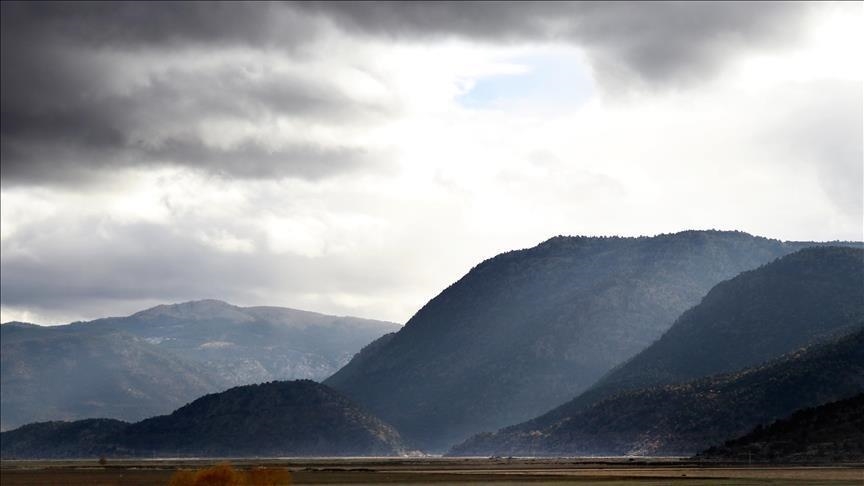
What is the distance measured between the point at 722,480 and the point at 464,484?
3577 centimetres

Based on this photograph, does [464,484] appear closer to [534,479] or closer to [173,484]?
[534,479]

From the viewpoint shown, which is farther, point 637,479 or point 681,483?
point 637,479

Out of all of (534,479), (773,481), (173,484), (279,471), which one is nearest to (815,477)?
(773,481)

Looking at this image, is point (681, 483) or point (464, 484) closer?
point (681, 483)

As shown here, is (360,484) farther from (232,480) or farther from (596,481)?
(232,480)

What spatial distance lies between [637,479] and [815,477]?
79.4 ft

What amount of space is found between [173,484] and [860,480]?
8324 centimetres

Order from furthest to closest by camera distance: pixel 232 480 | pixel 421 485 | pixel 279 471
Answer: pixel 421 485, pixel 279 471, pixel 232 480

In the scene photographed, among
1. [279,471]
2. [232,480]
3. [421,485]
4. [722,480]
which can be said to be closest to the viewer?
[232,480]

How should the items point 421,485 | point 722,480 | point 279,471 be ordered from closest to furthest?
point 279,471
point 722,480
point 421,485

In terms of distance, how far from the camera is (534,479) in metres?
194

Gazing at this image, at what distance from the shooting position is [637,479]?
185m

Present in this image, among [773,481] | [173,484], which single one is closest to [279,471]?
[173,484]

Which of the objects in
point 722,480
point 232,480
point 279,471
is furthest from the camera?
point 722,480
